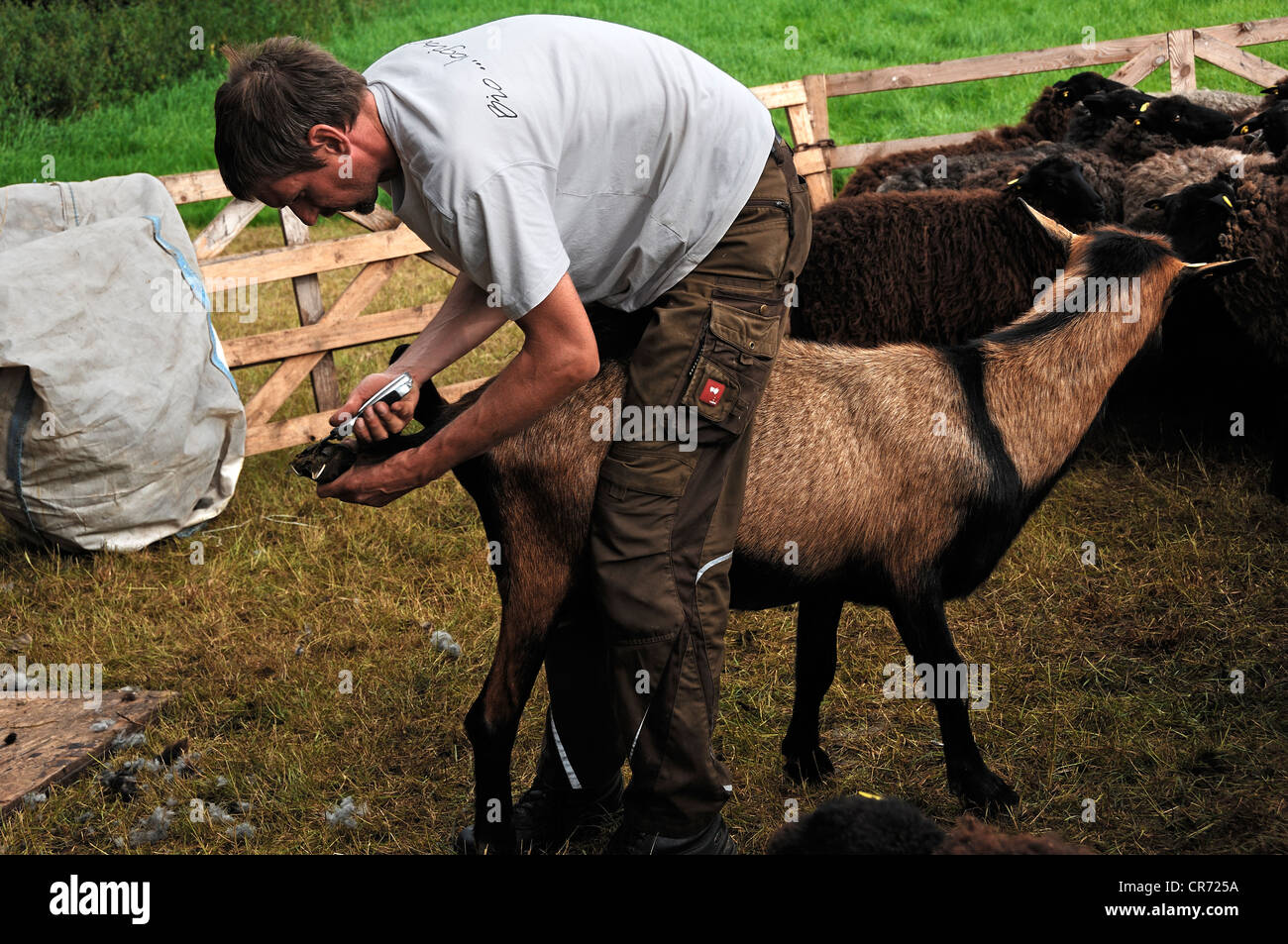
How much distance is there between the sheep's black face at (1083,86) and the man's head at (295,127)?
679 cm

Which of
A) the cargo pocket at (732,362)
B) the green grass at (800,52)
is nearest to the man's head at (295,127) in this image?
the cargo pocket at (732,362)

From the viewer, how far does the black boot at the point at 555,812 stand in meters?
3.63

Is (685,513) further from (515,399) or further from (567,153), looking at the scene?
(567,153)

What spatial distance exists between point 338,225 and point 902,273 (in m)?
8.98

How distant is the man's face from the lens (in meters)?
2.58

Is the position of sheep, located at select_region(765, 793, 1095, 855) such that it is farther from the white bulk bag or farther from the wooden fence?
the wooden fence

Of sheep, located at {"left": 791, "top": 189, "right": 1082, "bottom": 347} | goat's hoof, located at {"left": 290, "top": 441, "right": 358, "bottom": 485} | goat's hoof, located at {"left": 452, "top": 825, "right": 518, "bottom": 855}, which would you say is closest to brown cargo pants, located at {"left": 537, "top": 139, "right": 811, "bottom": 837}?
goat's hoof, located at {"left": 452, "top": 825, "right": 518, "bottom": 855}

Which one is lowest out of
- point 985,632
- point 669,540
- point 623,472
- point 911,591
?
point 985,632

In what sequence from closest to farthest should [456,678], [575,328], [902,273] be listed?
[575,328] < [456,678] < [902,273]

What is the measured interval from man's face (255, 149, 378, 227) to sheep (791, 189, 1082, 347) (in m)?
3.57

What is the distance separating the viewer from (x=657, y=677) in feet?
9.37

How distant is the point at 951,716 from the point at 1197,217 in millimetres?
2624
